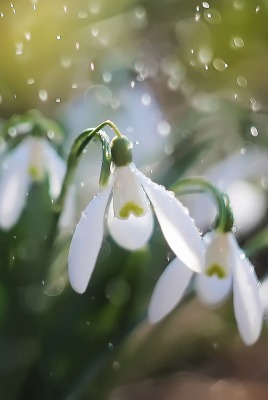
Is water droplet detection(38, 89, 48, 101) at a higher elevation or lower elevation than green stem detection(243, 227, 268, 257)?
higher

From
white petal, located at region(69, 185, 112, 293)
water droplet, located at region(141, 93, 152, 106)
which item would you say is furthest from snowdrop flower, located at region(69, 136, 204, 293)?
water droplet, located at region(141, 93, 152, 106)

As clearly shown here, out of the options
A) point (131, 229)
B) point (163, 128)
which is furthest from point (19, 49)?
point (131, 229)

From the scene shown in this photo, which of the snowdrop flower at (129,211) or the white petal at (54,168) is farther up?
the snowdrop flower at (129,211)

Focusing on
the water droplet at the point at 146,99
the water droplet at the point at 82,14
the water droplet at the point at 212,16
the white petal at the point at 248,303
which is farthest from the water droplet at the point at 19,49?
the white petal at the point at 248,303

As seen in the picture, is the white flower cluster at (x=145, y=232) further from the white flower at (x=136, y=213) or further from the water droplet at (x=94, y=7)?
the water droplet at (x=94, y=7)

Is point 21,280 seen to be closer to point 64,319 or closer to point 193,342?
point 64,319

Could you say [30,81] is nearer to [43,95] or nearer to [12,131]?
[43,95]

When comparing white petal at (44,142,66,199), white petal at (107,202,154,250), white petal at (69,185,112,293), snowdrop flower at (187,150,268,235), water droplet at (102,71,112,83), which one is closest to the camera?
white petal at (69,185,112,293)

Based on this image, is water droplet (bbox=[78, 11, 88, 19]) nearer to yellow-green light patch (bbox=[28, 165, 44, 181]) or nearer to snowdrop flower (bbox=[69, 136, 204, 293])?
yellow-green light patch (bbox=[28, 165, 44, 181])
